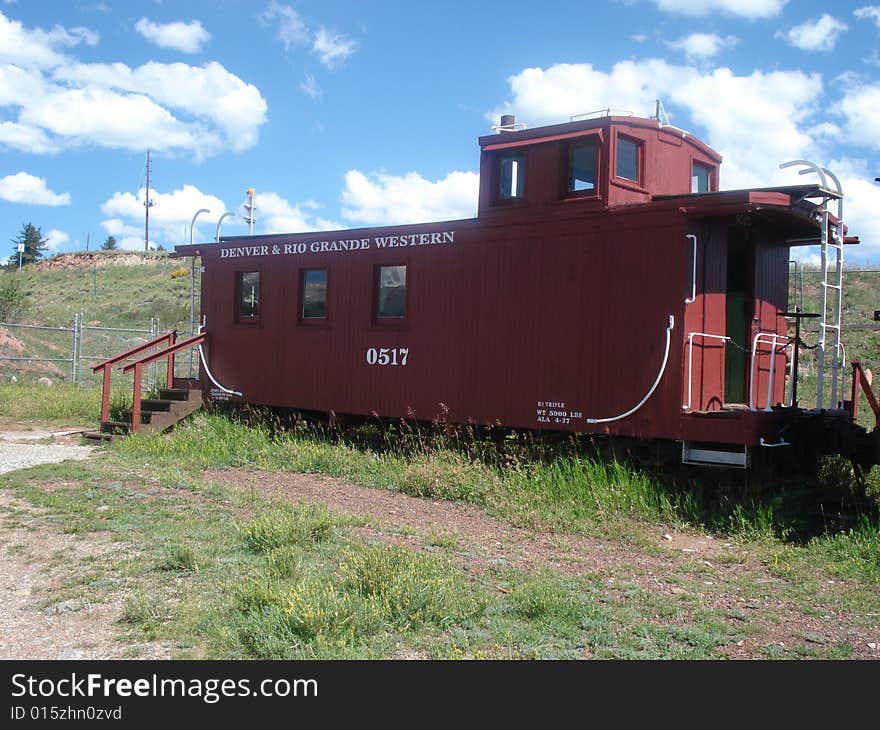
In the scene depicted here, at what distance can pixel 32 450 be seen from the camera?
12.4 meters

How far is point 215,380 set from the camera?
1490 cm

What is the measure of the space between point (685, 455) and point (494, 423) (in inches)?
107

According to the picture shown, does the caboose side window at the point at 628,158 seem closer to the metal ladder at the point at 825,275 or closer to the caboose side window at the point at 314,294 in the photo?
the metal ladder at the point at 825,275

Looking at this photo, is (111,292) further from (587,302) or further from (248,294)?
(587,302)

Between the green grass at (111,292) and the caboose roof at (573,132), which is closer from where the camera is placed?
the caboose roof at (573,132)

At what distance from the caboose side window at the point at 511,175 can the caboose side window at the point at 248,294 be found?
532 cm

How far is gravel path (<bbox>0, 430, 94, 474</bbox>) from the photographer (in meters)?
11.2

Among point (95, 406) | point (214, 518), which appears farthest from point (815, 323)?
point (214, 518)

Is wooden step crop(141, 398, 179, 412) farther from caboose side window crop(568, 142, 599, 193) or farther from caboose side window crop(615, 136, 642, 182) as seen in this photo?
caboose side window crop(615, 136, 642, 182)

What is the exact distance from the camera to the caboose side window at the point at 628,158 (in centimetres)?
1033

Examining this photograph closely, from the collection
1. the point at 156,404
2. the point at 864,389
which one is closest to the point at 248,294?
the point at 156,404

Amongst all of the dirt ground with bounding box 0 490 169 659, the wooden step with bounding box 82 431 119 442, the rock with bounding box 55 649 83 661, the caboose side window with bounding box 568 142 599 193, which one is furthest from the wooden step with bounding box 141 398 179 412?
the rock with bounding box 55 649 83 661

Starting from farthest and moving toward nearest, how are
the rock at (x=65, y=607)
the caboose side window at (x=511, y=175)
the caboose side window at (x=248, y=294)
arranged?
1. the caboose side window at (x=248, y=294)
2. the caboose side window at (x=511, y=175)
3. the rock at (x=65, y=607)

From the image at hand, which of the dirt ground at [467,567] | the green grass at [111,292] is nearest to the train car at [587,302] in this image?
the dirt ground at [467,567]
